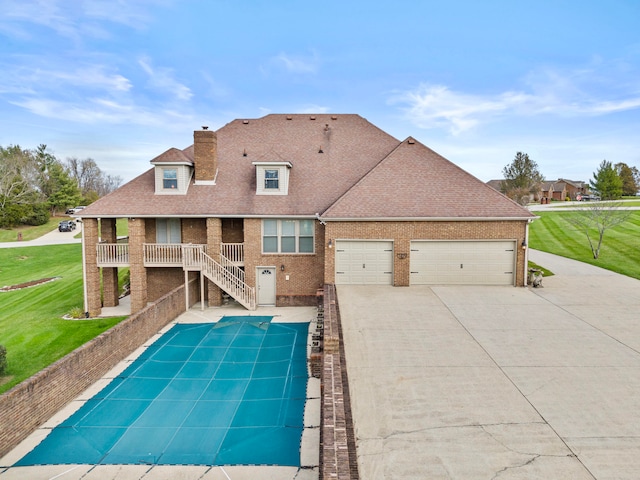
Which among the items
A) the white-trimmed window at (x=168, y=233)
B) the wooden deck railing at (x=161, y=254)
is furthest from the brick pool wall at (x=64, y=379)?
the white-trimmed window at (x=168, y=233)

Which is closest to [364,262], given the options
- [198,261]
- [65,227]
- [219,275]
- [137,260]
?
A: [219,275]

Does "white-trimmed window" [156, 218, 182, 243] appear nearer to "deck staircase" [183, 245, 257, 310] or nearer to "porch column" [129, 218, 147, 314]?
"porch column" [129, 218, 147, 314]

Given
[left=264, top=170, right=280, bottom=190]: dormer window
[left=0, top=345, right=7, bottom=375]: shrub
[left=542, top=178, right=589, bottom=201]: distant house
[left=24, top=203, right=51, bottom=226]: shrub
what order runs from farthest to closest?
1. [left=542, top=178, right=589, bottom=201]: distant house
2. [left=24, top=203, right=51, bottom=226]: shrub
3. [left=264, top=170, right=280, bottom=190]: dormer window
4. [left=0, top=345, right=7, bottom=375]: shrub

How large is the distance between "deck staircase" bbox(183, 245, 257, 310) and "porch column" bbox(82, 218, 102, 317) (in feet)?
14.1

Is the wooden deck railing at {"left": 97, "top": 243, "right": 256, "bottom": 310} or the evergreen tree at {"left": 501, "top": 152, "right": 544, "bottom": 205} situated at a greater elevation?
the evergreen tree at {"left": 501, "top": 152, "right": 544, "bottom": 205}

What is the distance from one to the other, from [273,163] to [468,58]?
1730 centimetres

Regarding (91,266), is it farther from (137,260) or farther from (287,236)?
(287,236)

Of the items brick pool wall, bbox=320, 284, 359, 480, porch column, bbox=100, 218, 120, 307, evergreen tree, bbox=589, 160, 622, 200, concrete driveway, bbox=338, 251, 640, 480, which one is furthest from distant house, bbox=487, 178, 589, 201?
brick pool wall, bbox=320, 284, 359, 480

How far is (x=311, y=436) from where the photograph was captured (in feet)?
25.2

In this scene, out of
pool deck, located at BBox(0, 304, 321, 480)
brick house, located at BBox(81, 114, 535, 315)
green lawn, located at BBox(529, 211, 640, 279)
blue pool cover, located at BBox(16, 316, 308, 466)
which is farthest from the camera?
green lawn, located at BBox(529, 211, 640, 279)

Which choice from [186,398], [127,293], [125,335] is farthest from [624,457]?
[127,293]

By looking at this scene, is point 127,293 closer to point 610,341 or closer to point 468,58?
point 610,341

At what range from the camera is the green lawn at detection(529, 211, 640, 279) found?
23141 millimetres

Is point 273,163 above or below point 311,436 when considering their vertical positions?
above
